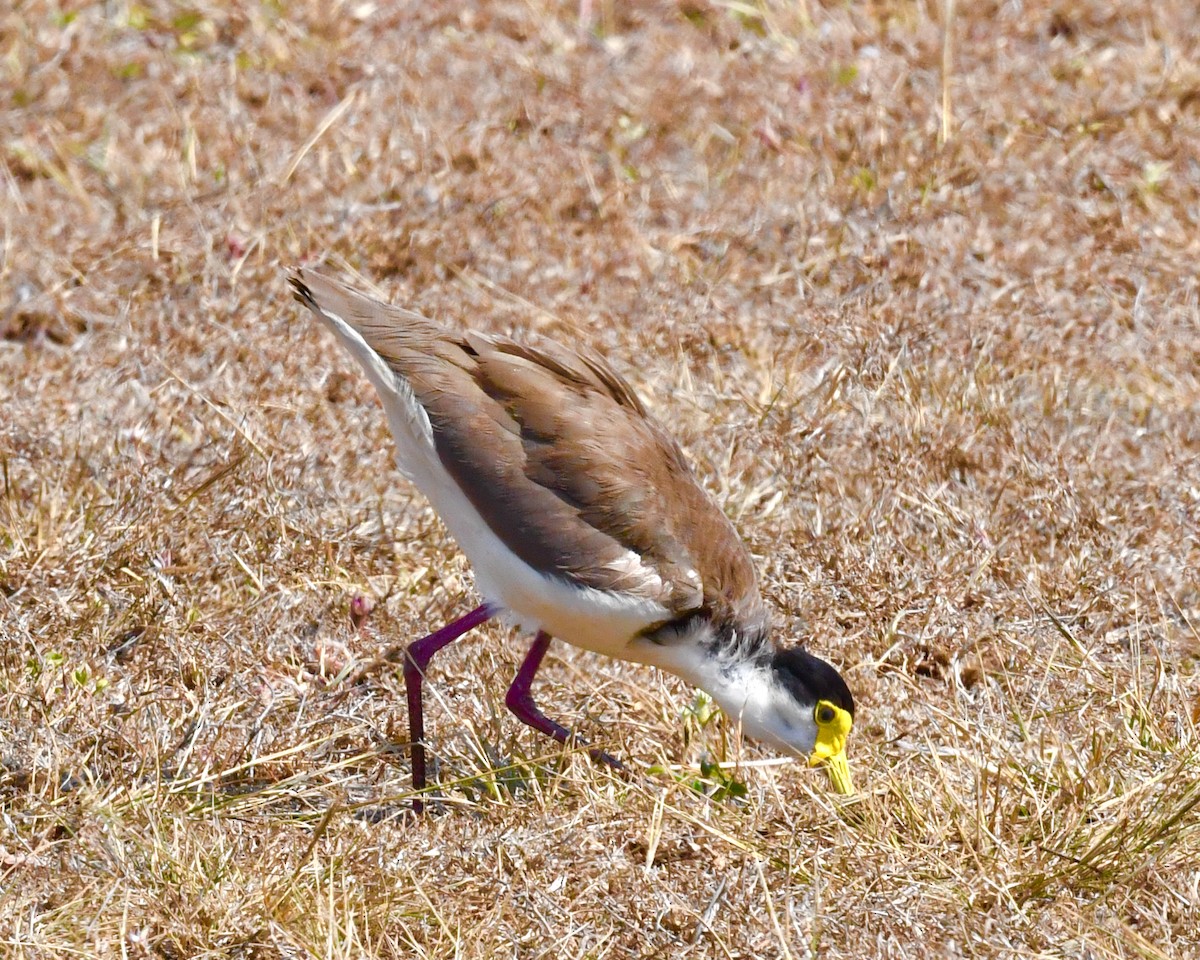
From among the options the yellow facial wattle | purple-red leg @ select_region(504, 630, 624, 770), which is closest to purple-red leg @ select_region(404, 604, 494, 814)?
purple-red leg @ select_region(504, 630, 624, 770)

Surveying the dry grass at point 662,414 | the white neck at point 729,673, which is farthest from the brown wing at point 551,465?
the dry grass at point 662,414

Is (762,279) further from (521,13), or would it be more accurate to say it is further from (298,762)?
(298,762)

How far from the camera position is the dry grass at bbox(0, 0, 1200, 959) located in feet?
13.3

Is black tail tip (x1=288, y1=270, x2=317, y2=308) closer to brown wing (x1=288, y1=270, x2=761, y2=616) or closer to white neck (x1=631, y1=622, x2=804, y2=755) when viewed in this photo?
brown wing (x1=288, y1=270, x2=761, y2=616)

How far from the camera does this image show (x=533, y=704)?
4914mm

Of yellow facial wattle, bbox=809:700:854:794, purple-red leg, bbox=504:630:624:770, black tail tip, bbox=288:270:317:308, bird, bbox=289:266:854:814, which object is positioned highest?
black tail tip, bbox=288:270:317:308

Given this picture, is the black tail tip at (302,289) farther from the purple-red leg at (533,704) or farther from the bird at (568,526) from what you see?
the purple-red leg at (533,704)

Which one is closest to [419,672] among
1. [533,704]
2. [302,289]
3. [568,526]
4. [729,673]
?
[533,704]

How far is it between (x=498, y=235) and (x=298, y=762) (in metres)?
3.04

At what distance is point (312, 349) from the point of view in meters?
6.42

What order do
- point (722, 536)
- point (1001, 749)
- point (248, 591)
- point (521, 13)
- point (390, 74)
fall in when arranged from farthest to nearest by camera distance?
point (521, 13) → point (390, 74) → point (248, 591) → point (722, 536) → point (1001, 749)

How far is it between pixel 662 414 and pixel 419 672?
1.91 metres

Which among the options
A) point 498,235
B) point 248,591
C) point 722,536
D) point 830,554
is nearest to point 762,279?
point 498,235

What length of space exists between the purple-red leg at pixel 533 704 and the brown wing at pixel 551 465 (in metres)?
0.38
